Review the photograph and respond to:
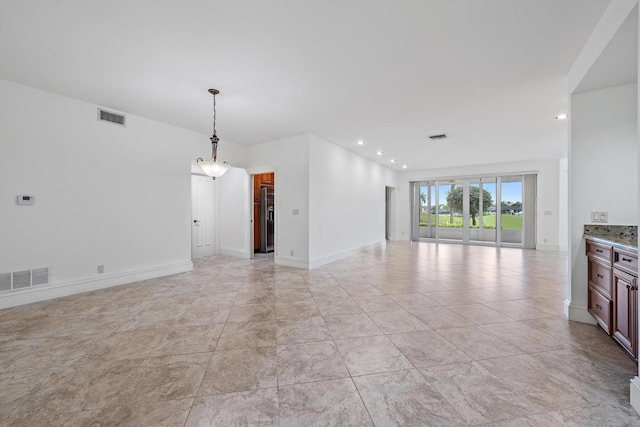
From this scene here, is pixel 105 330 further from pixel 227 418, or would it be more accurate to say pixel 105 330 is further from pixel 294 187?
pixel 294 187

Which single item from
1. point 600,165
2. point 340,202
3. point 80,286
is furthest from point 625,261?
point 80,286

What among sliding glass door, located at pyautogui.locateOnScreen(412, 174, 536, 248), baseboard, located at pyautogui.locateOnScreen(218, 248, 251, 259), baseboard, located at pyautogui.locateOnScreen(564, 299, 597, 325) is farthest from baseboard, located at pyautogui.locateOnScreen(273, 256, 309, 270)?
sliding glass door, located at pyautogui.locateOnScreen(412, 174, 536, 248)

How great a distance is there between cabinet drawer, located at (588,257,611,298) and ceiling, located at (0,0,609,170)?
213 cm

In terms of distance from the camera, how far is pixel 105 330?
2.68 metres

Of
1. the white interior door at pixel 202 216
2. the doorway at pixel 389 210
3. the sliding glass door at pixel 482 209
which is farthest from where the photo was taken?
the doorway at pixel 389 210

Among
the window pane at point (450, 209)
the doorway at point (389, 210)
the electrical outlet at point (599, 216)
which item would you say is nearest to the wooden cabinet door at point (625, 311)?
the electrical outlet at point (599, 216)

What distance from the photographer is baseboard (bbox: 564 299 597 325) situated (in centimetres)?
278

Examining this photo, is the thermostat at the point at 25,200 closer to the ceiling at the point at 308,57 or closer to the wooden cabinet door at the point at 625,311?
the ceiling at the point at 308,57

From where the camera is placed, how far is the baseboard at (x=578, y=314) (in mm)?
2781

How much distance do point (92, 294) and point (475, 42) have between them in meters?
5.74

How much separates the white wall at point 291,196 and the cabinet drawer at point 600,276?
4080mm

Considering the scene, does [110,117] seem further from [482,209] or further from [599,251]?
[482,209]

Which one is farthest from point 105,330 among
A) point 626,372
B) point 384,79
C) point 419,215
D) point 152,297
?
point 419,215

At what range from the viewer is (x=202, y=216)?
6.87 metres
